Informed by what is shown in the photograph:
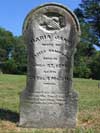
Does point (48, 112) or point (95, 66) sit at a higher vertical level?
point (95, 66)

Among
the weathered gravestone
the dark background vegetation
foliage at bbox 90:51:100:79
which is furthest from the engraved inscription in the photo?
foliage at bbox 90:51:100:79

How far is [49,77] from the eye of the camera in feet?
33.9

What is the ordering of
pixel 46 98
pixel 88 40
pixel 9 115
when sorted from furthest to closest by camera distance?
pixel 88 40 < pixel 9 115 < pixel 46 98

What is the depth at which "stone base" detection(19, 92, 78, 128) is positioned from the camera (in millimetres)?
10328

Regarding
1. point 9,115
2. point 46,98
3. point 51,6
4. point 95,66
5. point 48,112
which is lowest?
point 9,115

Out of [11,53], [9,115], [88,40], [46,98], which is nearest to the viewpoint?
[46,98]

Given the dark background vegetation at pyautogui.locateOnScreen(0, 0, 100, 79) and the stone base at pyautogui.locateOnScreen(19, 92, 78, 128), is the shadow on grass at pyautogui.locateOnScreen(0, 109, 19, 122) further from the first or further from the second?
the dark background vegetation at pyautogui.locateOnScreen(0, 0, 100, 79)

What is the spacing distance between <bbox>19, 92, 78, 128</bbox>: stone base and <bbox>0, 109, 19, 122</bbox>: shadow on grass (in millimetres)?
486

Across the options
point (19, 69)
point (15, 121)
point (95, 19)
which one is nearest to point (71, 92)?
point (15, 121)

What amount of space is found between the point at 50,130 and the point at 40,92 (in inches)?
32.4

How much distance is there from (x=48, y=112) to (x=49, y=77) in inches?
29.0

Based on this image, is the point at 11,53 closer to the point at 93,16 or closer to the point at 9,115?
the point at 93,16

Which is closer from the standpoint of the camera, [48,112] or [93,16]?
[48,112]

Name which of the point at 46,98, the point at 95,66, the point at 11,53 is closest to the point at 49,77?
the point at 46,98
